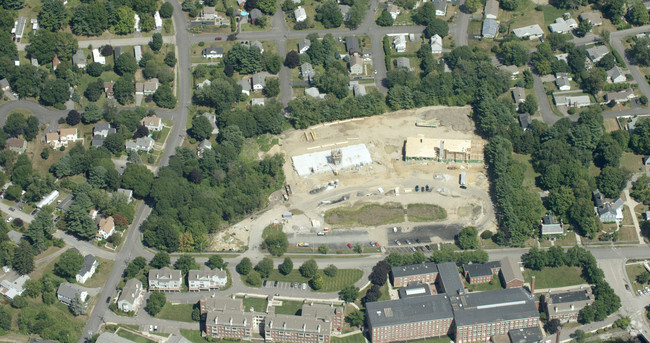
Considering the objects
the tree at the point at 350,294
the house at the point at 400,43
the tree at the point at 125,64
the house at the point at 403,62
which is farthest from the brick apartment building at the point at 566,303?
the tree at the point at 125,64

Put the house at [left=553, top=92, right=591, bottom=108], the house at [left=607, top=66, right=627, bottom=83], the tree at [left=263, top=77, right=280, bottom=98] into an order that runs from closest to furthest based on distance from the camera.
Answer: the house at [left=553, top=92, right=591, bottom=108]
the tree at [left=263, top=77, right=280, bottom=98]
the house at [left=607, top=66, right=627, bottom=83]

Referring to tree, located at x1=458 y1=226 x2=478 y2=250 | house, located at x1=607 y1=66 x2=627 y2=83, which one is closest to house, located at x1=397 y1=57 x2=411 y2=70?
house, located at x1=607 y1=66 x2=627 y2=83

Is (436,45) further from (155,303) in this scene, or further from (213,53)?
(155,303)

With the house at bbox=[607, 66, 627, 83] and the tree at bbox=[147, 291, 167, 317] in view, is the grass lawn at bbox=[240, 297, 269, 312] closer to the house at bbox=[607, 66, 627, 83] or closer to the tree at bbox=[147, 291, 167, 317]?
the tree at bbox=[147, 291, 167, 317]

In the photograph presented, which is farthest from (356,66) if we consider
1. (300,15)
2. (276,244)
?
(276,244)

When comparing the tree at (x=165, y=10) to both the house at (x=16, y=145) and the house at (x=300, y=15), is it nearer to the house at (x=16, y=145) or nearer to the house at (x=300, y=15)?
the house at (x=300, y=15)
